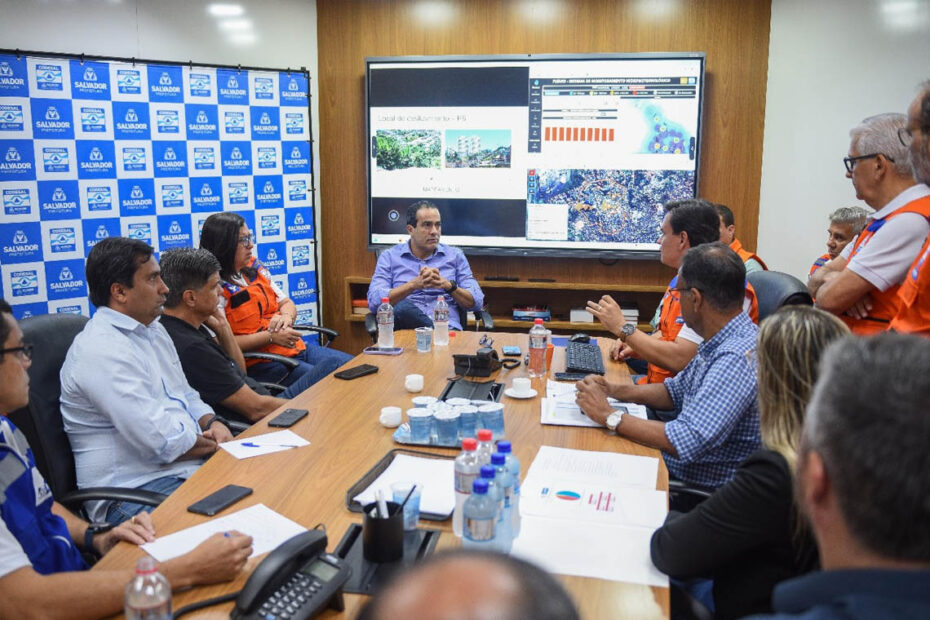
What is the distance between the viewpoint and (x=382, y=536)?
147cm

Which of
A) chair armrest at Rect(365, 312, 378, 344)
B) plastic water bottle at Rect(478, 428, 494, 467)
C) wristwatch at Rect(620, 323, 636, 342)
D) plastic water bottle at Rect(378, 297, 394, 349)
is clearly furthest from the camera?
chair armrest at Rect(365, 312, 378, 344)

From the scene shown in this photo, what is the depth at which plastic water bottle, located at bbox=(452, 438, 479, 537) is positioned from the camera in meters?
1.58

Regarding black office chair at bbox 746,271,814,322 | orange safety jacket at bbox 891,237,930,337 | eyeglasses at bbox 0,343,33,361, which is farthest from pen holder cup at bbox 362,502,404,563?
black office chair at bbox 746,271,814,322

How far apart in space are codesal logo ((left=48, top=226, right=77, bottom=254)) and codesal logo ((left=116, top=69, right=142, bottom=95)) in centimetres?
94

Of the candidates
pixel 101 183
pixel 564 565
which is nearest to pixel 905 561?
pixel 564 565

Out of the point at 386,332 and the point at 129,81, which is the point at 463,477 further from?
the point at 129,81

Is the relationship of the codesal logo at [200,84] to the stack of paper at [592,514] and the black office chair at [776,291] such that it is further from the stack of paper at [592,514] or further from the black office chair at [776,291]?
the stack of paper at [592,514]

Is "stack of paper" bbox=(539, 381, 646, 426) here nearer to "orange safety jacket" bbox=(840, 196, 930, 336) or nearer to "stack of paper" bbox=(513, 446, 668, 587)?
"stack of paper" bbox=(513, 446, 668, 587)

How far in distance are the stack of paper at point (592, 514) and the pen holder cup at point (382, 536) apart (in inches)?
9.8

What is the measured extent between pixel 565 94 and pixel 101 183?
3.13 meters

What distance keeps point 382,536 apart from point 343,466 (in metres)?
0.56

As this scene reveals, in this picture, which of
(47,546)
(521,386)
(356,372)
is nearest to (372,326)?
(356,372)

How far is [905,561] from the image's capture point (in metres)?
0.80

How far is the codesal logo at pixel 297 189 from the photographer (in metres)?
5.45
